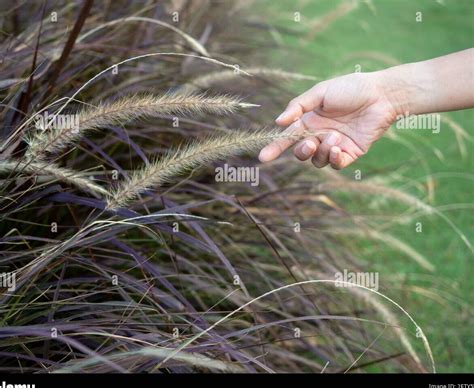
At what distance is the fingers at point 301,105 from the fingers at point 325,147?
0.09 meters

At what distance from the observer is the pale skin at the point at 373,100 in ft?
7.23

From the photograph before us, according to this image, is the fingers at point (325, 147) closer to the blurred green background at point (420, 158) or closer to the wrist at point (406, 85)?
the wrist at point (406, 85)

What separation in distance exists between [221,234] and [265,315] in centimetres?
29

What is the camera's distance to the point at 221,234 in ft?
7.96

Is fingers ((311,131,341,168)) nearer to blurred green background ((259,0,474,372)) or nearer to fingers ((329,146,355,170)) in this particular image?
fingers ((329,146,355,170))

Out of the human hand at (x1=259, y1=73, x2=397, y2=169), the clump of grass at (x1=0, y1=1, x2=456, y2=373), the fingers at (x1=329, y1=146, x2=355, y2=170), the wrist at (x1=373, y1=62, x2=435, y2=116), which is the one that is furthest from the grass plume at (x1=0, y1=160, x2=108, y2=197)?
the wrist at (x1=373, y1=62, x2=435, y2=116)

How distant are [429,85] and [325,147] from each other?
0.38 meters

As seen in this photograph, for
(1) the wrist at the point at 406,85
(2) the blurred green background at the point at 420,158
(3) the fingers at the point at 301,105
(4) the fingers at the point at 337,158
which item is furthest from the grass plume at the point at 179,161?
(2) the blurred green background at the point at 420,158

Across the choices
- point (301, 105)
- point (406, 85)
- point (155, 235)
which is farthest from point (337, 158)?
point (155, 235)

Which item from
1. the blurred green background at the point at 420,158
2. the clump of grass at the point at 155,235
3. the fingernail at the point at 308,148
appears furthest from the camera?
the blurred green background at the point at 420,158

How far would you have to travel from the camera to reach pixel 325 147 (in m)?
2.20
